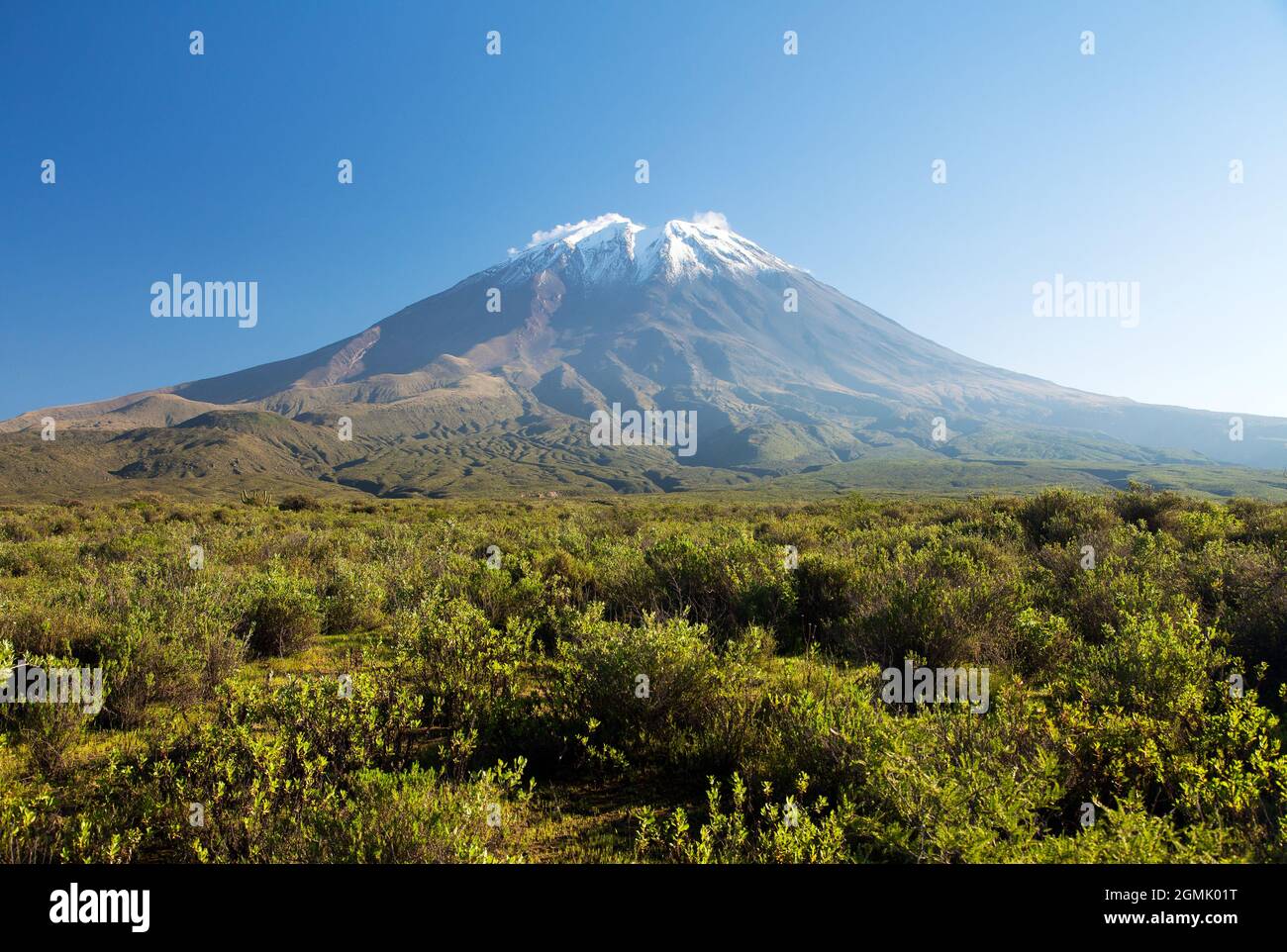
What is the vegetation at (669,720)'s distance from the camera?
2.74 metres

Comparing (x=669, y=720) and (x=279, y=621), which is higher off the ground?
(x=279, y=621)

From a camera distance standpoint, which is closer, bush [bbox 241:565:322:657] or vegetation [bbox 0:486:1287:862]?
vegetation [bbox 0:486:1287:862]

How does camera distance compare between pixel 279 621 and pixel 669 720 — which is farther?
pixel 279 621

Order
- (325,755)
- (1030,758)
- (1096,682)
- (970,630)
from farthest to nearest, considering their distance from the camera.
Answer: (970,630)
(1096,682)
(325,755)
(1030,758)

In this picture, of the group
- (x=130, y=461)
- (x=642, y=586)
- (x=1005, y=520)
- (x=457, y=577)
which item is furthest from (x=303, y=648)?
(x=130, y=461)

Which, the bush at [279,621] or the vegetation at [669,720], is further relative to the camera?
the bush at [279,621]

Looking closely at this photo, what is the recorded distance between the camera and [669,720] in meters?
4.25

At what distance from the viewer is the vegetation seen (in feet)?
8.99

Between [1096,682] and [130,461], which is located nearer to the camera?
[1096,682]
